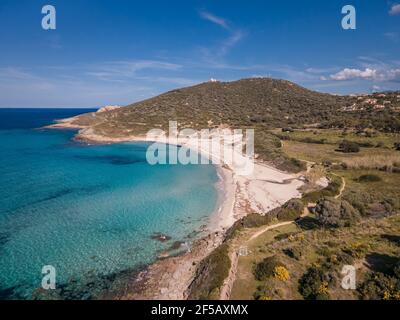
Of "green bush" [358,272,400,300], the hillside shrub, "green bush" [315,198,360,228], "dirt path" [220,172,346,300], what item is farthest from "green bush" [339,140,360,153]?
the hillside shrub

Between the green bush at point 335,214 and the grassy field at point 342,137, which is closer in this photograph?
the green bush at point 335,214

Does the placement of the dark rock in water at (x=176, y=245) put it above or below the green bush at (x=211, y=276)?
below

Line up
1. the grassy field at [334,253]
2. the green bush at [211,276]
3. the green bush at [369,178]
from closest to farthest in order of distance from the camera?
1. the grassy field at [334,253]
2. the green bush at [211,276]
3. the green bush at [369,178]

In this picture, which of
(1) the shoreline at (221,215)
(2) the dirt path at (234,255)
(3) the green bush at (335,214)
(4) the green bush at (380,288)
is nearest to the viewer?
(4) the green bush at (380,288)

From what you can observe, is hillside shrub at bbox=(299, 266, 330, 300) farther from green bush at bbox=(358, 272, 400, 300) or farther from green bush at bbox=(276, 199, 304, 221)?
green bush at bbox=(276, 199, 304, 221)

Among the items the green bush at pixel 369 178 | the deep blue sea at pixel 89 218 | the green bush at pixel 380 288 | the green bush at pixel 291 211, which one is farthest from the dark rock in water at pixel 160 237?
the green bush at pixel 369 178

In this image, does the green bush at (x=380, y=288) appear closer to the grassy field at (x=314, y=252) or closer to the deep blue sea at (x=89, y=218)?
the grassy field at (x=314, y=252)

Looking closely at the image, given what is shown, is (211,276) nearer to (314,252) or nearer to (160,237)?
(314,252)

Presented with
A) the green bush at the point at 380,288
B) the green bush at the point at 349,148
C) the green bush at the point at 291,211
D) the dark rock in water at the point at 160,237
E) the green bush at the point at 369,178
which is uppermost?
the green bush at the point at 349,148
